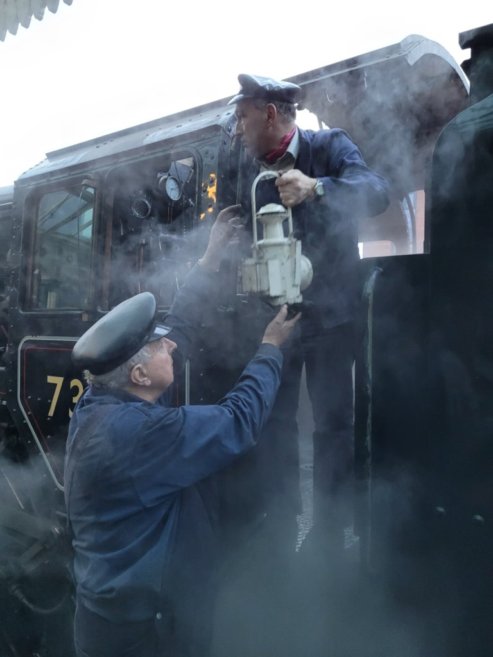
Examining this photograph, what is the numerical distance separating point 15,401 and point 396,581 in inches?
104

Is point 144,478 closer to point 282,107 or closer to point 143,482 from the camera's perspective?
point 143,482

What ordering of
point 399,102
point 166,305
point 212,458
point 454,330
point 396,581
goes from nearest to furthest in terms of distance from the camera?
point 454,330
point 396,581
point 212,458
point 166,305
point 399,102

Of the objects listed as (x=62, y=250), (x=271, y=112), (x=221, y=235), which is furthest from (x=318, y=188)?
(x=62, y=250)

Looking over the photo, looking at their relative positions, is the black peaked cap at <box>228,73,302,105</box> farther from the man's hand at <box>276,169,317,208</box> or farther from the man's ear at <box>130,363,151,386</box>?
the man's ear at <box>130,363,151,386</box>

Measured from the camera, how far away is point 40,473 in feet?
10.6

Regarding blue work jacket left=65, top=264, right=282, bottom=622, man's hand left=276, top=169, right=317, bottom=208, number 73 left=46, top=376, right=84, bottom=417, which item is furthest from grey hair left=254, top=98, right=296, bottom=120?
number 73 left=46, top=376, right=84, bottom=417

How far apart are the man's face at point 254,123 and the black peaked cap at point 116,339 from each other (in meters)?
0.71

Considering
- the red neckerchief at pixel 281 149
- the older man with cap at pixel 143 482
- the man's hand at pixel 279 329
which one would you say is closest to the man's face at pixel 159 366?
the older man with cap at pixel 143 482

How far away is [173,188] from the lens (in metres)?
2.42

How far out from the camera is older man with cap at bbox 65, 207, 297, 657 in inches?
60.8

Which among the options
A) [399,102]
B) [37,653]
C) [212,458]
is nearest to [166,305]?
[212,458]

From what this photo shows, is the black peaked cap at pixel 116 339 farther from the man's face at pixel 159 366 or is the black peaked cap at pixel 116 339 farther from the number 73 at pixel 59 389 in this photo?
the number 73 at pixel 59 389

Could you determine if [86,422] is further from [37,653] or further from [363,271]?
[37,653]

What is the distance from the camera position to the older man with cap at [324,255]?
5.86 ft
